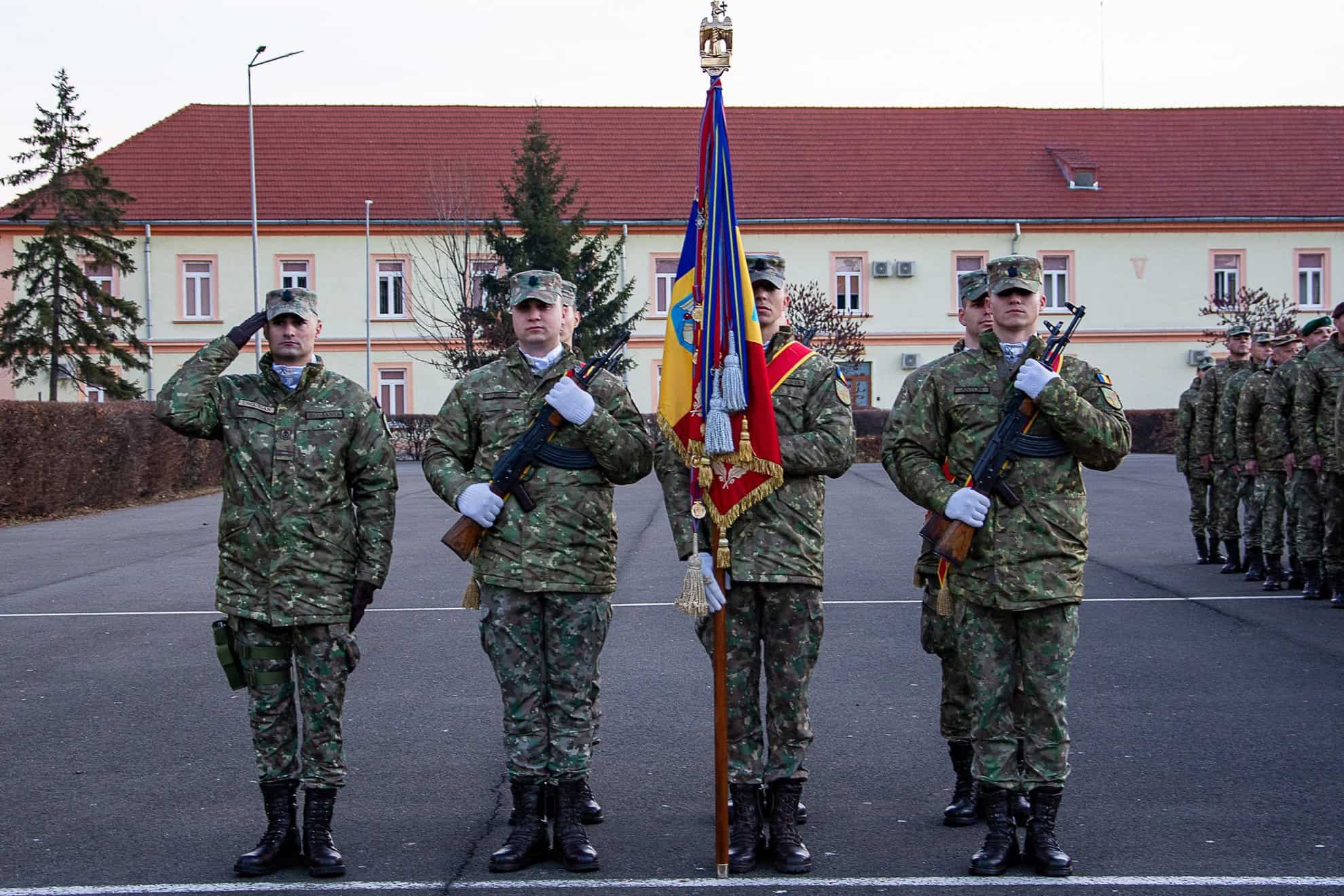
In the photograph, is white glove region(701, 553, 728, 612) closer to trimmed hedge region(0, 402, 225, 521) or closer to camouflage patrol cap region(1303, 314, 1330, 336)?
camouflage patrol cap region(1303, 314, 1330, 336)

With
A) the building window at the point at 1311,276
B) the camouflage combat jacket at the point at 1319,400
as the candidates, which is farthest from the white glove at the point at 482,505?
the building window at the point at 1311,276

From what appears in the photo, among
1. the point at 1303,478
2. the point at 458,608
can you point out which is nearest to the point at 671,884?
the point at 458,608

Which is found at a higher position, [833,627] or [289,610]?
[289,610]

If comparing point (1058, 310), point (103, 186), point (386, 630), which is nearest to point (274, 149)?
point (103, 186)

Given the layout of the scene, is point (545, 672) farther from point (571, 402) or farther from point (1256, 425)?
point (1256, 425)

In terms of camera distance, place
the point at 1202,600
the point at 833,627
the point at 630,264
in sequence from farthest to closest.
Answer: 1. the point at 630,264
2. the point at 1202,600
3. the point at 833,627

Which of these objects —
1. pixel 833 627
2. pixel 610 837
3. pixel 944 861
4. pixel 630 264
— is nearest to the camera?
pixel 944 861

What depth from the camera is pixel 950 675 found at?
594cm

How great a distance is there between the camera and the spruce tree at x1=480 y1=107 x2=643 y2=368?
41188 mm

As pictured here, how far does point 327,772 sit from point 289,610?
0.58 m

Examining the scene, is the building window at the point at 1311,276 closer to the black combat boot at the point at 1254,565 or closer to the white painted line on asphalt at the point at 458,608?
the black combat boot at the point at 1254,565

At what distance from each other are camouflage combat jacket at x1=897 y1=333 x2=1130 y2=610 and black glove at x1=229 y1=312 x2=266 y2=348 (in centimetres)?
240

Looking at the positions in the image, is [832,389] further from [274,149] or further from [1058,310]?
[274,149]

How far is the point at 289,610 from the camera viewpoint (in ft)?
17.1
